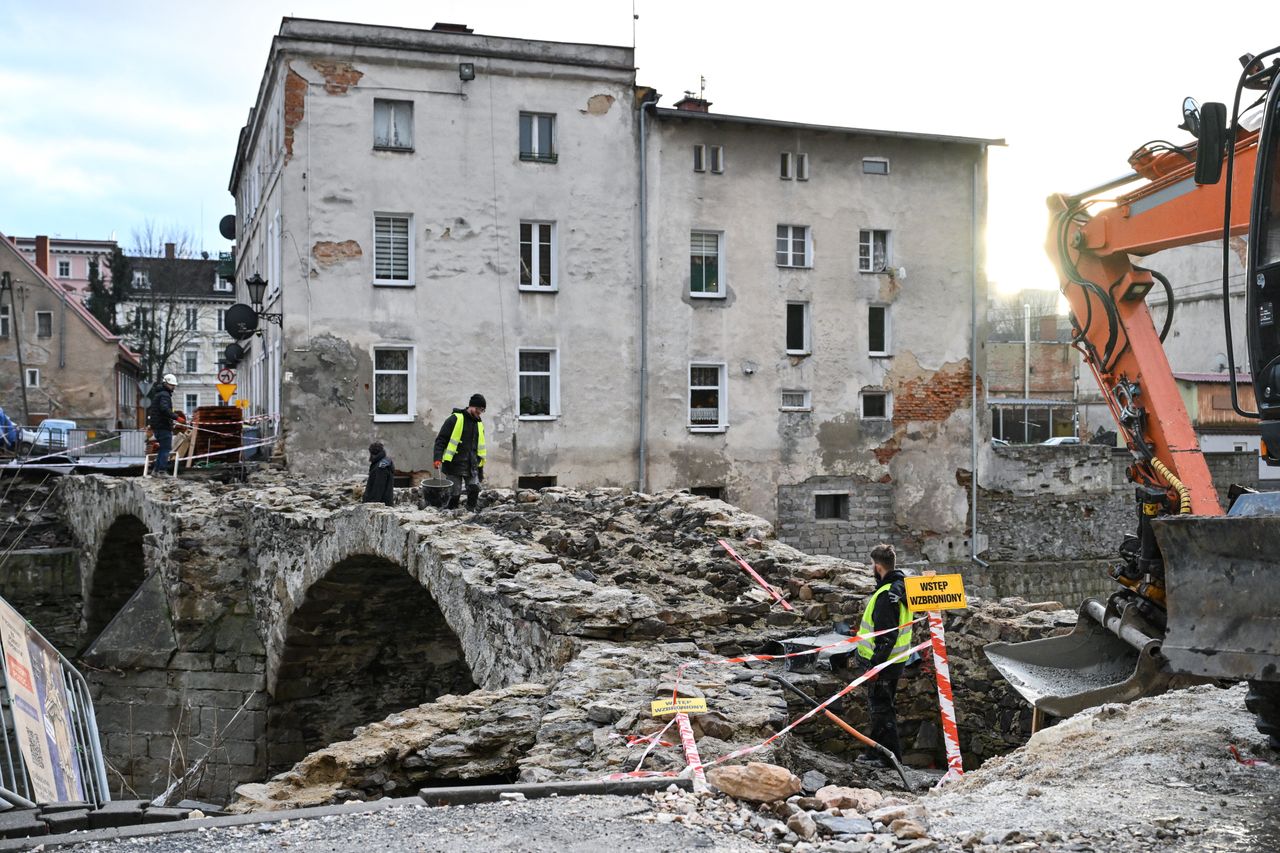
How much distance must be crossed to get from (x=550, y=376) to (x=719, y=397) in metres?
3.29

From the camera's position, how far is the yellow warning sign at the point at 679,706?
5.64m

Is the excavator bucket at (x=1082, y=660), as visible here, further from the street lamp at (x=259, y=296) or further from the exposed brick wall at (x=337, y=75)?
the exposed brick wall at (x=337, y=75)

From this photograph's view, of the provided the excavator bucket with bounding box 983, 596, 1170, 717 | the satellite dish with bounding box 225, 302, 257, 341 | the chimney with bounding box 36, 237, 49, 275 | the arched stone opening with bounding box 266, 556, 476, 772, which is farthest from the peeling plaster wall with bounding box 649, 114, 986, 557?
the chimney with bounding box 36, 237, 49, 275

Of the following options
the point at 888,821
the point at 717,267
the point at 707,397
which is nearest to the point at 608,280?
the point at 717,267

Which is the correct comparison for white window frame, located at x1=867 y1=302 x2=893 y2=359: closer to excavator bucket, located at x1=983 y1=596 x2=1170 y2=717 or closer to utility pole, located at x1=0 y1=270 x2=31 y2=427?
excavator bucket, located at x1=983 y1=596 x2=1170 y2=717

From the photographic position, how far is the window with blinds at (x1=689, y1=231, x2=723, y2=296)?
23219mm

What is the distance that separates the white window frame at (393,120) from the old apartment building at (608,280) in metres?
0.04

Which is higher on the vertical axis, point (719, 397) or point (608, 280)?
point (608, 280)

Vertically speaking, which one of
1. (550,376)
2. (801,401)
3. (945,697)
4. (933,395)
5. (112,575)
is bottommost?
(112,575)

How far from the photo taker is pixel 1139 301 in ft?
26.8

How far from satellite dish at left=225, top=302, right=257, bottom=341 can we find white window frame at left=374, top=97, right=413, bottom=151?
3.52m

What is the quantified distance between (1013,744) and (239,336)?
54.1ft

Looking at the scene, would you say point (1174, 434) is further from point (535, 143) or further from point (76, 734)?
point (535, 143)

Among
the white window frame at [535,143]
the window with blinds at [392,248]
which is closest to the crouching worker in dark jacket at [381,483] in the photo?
the window with blinds at [392,248]
